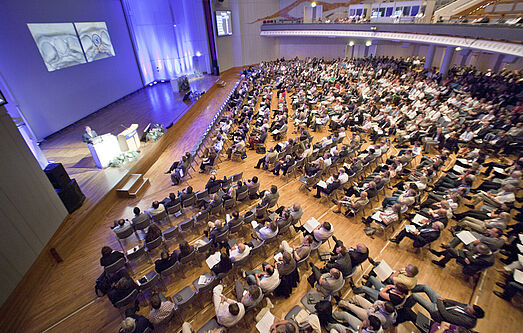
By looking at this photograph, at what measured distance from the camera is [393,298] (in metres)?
3.78

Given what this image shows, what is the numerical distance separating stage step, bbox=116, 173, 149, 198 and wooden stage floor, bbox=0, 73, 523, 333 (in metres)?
0.36

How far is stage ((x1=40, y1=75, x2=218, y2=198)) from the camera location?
8.12 meters

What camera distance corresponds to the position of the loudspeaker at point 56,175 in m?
6.28

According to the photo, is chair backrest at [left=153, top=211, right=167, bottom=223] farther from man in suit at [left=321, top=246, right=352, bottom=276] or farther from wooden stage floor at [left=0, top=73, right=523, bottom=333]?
man in suit at [left=321, top=246, right=352, bottom=276]

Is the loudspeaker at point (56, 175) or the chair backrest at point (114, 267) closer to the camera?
the chair backrest at point (114, 267)

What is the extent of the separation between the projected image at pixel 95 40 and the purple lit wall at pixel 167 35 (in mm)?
3444

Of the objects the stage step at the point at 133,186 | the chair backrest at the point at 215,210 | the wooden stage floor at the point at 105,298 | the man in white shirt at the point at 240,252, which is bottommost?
the wooden stage floor at the point at 105,298

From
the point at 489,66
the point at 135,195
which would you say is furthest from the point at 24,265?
the point at 489,66

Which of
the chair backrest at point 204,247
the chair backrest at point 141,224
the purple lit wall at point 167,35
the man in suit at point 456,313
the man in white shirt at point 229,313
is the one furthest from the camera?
the purple lit wall at point 167,35

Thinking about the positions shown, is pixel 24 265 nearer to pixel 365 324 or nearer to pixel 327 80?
pixel 365 324

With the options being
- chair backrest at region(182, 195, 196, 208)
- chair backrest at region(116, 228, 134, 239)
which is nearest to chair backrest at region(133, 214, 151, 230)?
chair backrest at region(116, 228, 134, 239)

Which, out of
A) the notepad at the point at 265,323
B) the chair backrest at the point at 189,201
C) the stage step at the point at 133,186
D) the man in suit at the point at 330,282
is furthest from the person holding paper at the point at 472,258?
the stage step at the point at 133,186

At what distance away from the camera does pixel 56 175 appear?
635 cm

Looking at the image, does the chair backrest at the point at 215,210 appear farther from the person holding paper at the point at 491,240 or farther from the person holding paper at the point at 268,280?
the person holding paper at the point at 491,240
